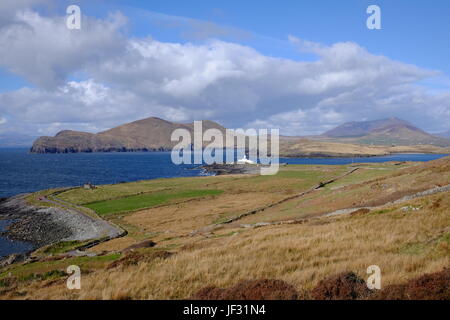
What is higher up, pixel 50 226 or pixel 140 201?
pixel 140 201

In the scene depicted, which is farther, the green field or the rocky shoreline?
the green field

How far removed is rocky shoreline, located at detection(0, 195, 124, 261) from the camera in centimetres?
4319

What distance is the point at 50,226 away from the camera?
1988 inches

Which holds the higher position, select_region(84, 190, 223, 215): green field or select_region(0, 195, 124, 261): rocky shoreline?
select_region(84, 190, 223, 215): green field

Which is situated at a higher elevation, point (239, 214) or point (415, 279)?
point (415, 279)

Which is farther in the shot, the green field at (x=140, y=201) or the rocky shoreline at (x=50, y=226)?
the green field at (x=140, y=201)

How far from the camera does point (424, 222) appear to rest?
66.4ft

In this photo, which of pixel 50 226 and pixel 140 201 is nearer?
pixel 50 226

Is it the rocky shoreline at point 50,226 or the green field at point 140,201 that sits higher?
the green field at point 140,201

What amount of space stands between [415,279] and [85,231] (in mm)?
43598

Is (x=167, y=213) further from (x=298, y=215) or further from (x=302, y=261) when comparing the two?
(x=302, y=261)

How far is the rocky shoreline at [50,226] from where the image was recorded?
43.2m
